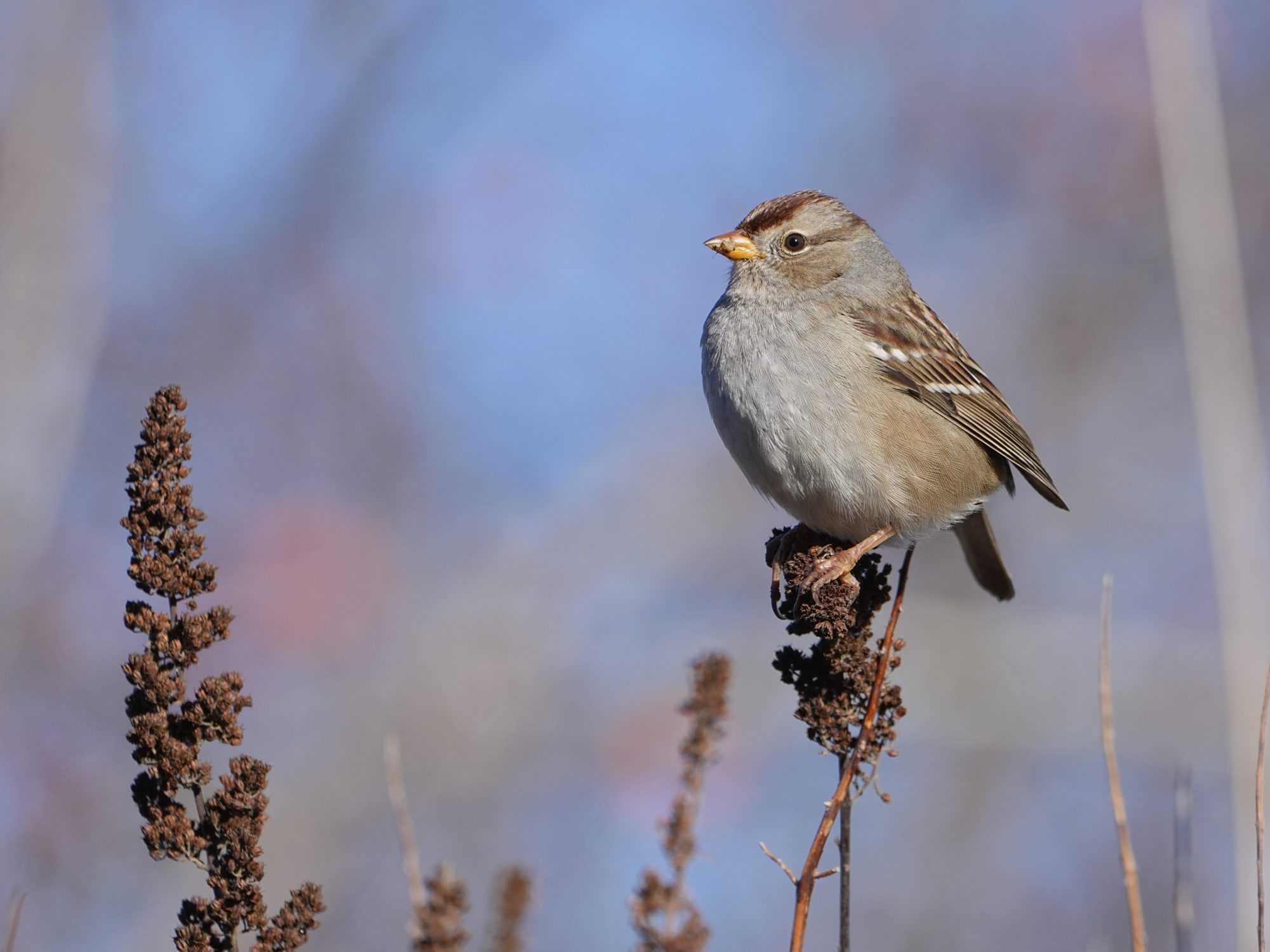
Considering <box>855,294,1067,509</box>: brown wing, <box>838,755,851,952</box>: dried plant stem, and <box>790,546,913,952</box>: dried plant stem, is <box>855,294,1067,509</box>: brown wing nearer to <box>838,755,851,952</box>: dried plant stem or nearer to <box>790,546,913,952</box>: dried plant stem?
<box>790,546,913,952</box>: dried plant stem

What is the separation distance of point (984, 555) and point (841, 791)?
2116 mm

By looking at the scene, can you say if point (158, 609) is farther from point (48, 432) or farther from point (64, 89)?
point (64, 89)

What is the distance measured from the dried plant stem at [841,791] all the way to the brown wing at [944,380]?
1.18 meters

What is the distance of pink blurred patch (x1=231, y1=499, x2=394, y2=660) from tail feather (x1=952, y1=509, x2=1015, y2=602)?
3.15 meters

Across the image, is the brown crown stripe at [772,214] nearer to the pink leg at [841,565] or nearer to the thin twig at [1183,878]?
the pink leg at [841,565]

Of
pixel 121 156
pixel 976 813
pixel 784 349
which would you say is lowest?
pixel 976 813

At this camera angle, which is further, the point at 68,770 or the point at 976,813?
the point at 976,813

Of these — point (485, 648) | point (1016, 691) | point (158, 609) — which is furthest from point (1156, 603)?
point (158, 609)

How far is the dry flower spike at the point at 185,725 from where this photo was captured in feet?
5.98

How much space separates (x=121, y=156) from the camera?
6.04m

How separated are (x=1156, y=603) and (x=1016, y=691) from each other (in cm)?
124

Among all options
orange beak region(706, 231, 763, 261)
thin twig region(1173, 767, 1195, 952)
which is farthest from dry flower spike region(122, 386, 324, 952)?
orange beak region(706, 231, 763, 261)

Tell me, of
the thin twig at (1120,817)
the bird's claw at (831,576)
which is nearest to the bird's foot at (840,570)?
the bird's claw at (831,576)

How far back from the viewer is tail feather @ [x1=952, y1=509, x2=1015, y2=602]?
3994mm
